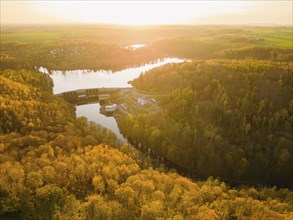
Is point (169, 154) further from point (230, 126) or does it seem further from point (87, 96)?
point (87, 96)

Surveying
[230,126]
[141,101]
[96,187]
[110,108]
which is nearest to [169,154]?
[230,126]

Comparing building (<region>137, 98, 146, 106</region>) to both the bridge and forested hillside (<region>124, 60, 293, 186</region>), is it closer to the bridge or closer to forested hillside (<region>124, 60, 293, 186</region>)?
forested hillside (<region>124, 60, 293, 186</region>)

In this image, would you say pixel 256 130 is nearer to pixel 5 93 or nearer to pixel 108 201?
pixel 108 201

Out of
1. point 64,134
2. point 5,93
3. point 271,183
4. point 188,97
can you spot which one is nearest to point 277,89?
point 188,97

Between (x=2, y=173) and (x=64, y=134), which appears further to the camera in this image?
(x=64, y=134)

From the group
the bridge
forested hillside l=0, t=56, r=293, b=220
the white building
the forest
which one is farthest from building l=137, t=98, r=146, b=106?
forested hillside l=0, t=56, r=293, b=220
